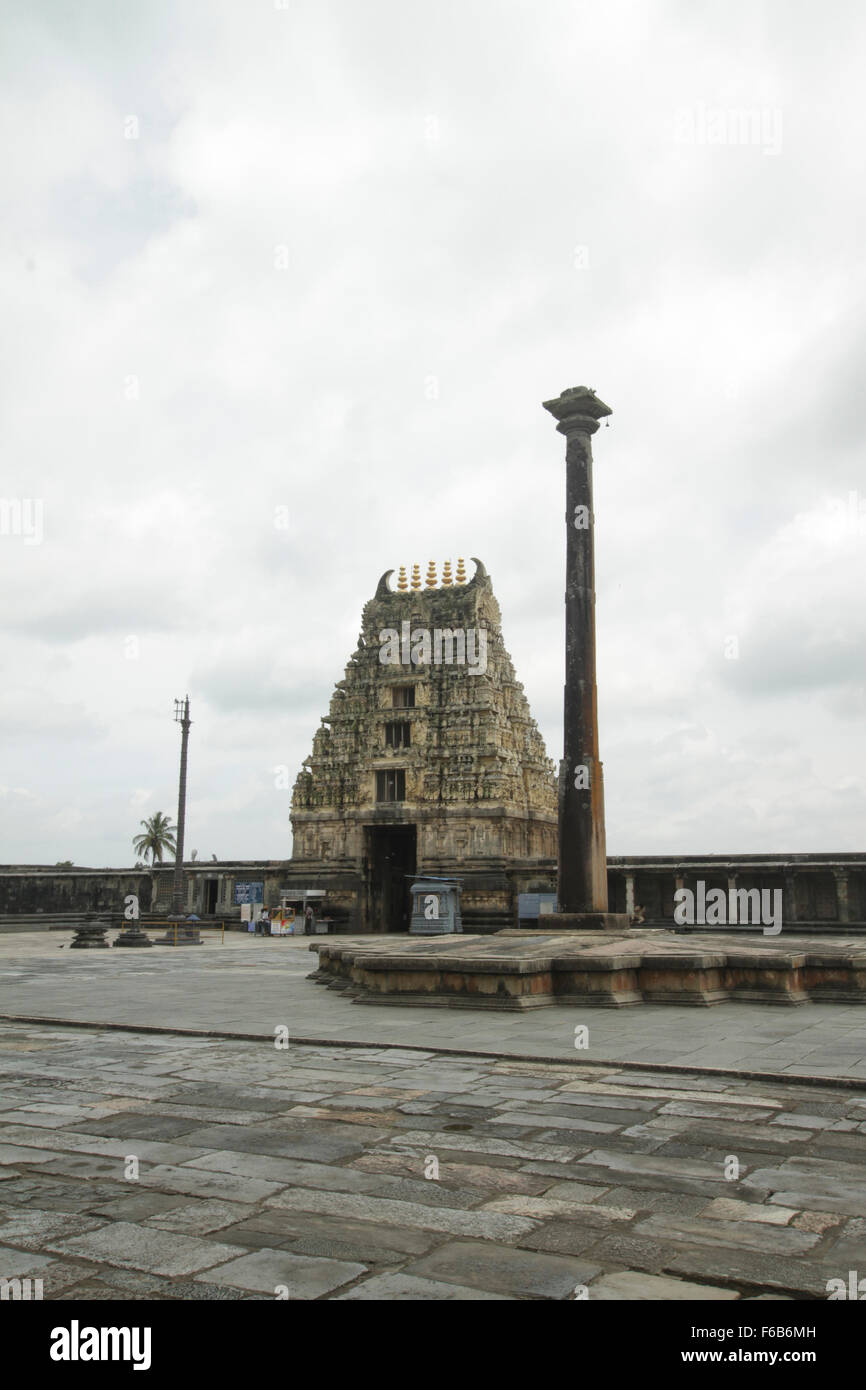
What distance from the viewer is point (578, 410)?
17094 millimetres

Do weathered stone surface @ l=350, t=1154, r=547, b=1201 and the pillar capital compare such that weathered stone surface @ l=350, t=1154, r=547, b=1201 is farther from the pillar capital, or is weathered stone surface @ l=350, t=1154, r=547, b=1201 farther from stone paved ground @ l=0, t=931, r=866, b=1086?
the pillar capital

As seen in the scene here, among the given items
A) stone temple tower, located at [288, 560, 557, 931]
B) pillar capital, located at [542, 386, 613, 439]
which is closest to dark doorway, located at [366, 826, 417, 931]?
stone temple tower, located at [288, 560, 557, 931]

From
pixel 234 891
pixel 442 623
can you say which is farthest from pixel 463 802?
pixel 234 891

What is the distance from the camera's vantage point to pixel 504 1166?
511 centimetres

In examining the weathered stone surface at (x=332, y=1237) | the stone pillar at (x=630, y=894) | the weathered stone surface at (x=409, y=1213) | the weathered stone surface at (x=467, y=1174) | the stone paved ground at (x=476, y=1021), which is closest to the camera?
the weathered stone surface at (x=332, y=1237)

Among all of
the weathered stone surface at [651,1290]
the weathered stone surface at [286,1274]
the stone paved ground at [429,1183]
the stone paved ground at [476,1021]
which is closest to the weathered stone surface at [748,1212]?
the stone paved ground at [429,1183]

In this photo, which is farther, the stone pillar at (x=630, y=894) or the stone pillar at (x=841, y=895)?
the stone pillar at (x=630, y=894)

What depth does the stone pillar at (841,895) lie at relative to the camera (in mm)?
28422

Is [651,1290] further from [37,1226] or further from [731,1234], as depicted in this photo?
[37,1226]

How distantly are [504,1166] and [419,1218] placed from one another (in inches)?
33.5

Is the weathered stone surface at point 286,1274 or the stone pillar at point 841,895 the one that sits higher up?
the stone pillar at point 841,895

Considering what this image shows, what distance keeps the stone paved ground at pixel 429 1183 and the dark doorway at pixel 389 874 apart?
28.5 meters

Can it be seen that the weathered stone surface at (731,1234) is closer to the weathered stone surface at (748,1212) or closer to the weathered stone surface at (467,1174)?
the weathered stone surface at (748,1212)

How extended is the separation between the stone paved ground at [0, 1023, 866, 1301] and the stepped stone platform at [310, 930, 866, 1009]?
3.23 metres
